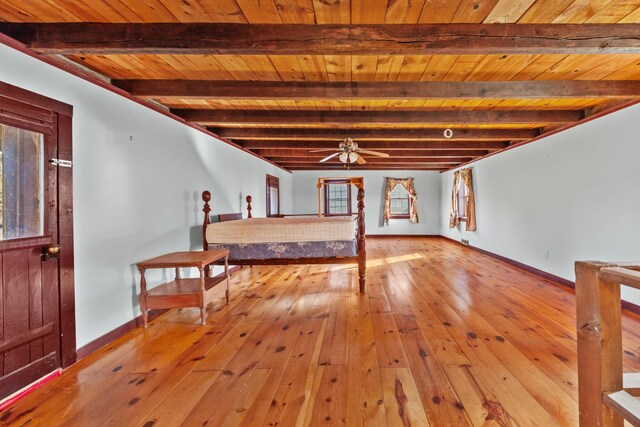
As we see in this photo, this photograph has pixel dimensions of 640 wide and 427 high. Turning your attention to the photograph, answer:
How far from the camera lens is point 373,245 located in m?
7.54

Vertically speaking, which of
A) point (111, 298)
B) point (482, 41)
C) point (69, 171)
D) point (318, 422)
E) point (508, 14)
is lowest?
point (318, 422)

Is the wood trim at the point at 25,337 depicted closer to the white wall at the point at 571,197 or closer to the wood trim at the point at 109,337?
the wood trim at the point at 109,337

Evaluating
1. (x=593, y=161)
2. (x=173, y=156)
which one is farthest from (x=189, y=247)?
(x=593, y=161)

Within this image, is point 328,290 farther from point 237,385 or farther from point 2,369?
point 2,369

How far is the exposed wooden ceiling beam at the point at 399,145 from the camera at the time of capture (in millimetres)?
5082

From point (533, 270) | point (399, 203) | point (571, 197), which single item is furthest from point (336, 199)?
point (571, 197)

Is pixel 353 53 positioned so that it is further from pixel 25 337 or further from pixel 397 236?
pixel 397 236

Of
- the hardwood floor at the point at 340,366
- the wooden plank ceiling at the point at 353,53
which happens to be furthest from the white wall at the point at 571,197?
the hardwood floor at the point at 340,366

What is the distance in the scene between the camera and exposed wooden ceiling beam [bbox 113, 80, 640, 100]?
2.55 metres

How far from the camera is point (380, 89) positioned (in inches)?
102

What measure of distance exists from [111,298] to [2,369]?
787mm

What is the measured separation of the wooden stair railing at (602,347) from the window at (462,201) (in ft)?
21.4

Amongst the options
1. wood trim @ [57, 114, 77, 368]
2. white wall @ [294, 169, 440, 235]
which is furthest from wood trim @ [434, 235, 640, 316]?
wood trim @ [57, 114, 77, 368]

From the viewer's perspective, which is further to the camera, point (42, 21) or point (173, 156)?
point (173, 156)
